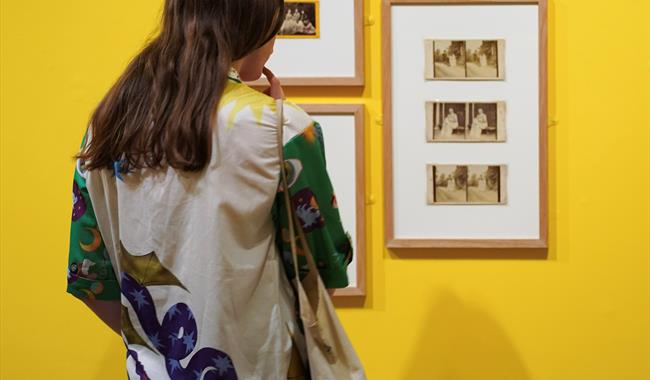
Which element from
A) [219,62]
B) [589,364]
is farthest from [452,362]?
[219,62]

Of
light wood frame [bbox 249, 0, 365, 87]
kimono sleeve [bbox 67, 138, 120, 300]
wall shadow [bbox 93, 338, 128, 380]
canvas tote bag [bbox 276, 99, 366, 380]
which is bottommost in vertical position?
wall shadow [bbox 93, 338, 128, 380]

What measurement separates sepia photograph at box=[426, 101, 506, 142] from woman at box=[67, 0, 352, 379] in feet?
1.96

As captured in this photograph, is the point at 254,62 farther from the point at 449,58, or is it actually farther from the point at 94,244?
the point at 449,58

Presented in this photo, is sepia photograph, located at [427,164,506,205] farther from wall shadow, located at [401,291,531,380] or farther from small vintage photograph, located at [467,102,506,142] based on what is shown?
wall shadow, located at [401,291,531,380]

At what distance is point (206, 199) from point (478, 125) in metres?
0.75

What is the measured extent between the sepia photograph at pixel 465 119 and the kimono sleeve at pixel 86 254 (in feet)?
2.37

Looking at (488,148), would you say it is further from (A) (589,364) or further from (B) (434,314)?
(A) (589,364)

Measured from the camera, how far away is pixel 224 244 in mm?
884

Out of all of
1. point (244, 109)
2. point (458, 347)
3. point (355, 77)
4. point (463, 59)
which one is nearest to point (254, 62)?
point (244, 109)

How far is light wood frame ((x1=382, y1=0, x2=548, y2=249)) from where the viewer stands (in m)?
1.47

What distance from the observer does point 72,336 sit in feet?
4.96

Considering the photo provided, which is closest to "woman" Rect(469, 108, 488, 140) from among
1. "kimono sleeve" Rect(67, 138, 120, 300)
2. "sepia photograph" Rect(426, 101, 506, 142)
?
"sepia photograph" Rect(426, 101, 506, 142)

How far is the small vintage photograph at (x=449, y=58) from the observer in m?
1.47

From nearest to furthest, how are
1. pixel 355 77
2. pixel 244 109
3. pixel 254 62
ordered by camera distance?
pixel 244 109
pixel 254 62
pixel 355 77
